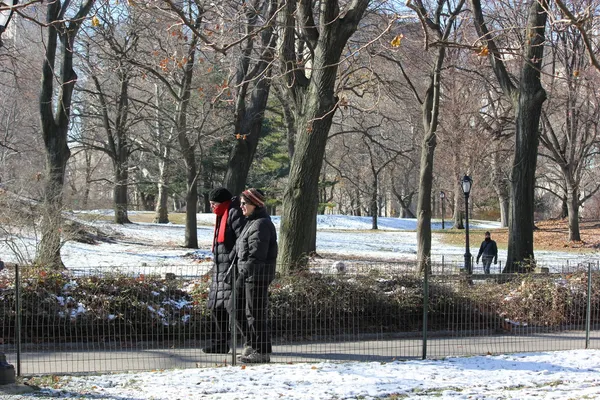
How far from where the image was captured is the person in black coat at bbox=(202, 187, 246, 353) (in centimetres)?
838

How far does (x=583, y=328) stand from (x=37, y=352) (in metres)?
8.40

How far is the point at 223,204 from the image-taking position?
8695 mm

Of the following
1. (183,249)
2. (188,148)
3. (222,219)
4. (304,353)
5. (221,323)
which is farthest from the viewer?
(183,249)

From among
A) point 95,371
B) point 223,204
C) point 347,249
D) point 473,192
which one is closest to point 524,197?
point 223,204

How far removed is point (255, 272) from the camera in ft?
26.5

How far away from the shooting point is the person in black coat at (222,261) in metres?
8.38

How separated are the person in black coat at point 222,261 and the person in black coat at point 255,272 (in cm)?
23

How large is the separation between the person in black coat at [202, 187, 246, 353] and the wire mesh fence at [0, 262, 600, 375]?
19 centimetres

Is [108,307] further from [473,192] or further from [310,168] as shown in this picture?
[473,192]

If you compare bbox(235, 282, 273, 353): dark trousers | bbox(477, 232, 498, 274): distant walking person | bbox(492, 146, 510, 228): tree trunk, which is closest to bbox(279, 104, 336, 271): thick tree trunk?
bbox(235, 282, 273, 353): dark trousers

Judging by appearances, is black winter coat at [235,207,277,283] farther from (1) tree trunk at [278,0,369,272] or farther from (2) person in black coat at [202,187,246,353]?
(1) tree trunk at [278,0,369,272]

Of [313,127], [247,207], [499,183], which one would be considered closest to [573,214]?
[499,183]

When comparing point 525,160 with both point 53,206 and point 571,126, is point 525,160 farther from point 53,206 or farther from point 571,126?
point 571,126

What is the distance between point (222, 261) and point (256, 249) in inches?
26.9
